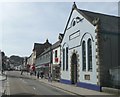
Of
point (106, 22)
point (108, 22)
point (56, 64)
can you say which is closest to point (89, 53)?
point (106, 22)

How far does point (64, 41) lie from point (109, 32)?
12.8 meters

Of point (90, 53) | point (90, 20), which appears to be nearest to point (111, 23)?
point (90, 20)

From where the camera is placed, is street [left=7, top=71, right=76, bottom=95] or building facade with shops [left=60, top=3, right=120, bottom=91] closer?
street [left=7, top=71, right=76, bottom=95]

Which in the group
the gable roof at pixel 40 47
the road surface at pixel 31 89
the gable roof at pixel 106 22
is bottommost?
the road surface at pixel 31 89

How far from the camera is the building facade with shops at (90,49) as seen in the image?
2545 cm

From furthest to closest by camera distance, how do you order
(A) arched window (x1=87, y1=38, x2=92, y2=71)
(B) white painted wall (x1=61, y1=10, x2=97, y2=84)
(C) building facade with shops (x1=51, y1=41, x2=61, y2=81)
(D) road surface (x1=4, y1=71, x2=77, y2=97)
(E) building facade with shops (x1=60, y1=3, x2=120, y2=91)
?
(C) building facade with shops (x1=51, y1=41, x2=61, y2=81) → (A) arched window (x1=87, y1=38, x2=92, y2=71) → (B) white painted wall (x1=61, y1=10, x2=97, y2=84) → (E) building facade with shops (x1=60, y1=3, x2=120, y2=91) → (D) road surface (x1=4, y1=71, x2=77, y2=97)

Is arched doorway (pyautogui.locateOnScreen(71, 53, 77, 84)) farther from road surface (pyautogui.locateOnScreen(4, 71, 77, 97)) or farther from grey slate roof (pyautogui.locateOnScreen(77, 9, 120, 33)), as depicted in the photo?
grey slate roof (pyautogui.locateOnScreen(77, 9, 120, 33))

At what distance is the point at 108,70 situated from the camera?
2552 centimetres

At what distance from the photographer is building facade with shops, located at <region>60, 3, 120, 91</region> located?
83.5 ft

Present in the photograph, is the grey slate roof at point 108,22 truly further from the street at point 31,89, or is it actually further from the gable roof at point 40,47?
the gable roof at point 40,47

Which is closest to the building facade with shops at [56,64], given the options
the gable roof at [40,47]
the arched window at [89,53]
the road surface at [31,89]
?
the road surface at [31,89]

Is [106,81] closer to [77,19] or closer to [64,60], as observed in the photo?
[77,19]

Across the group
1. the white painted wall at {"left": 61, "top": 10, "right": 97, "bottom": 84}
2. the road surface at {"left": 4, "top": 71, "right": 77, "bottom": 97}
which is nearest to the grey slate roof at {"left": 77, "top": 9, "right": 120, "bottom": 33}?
the white painted wall at {"left": 61, "top": 10, "right": 97, "bottom": 84}

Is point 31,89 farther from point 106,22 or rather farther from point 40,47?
point 40,47
